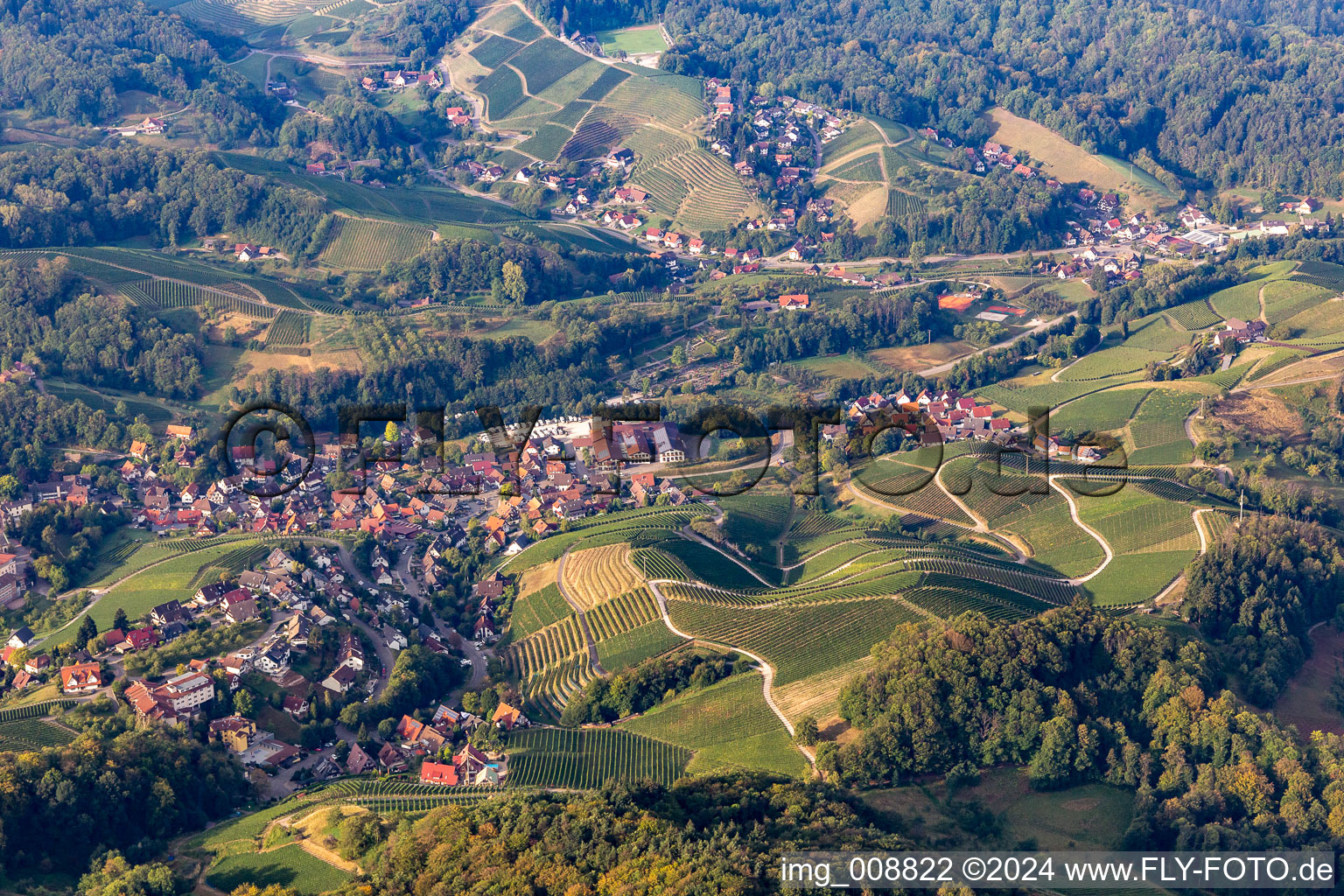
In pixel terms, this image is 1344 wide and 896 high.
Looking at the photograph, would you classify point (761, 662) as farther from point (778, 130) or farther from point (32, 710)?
point (778, 130)

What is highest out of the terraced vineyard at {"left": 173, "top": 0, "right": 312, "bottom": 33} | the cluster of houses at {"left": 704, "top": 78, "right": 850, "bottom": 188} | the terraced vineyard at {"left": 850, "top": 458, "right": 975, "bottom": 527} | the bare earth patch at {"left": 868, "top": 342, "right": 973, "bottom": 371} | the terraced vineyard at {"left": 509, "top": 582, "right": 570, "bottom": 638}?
the terraced vineyard at {"left": 173, "top": 0, "right": 312, "bottom": 33}

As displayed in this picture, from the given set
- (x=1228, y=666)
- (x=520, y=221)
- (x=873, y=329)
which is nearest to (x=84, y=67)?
(x=520, y=221)

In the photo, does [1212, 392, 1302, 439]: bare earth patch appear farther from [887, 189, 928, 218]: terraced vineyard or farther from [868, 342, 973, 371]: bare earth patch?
[887, 189, 928, 218]: terraced vineyard

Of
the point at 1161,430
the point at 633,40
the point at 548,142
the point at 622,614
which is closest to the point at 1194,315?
the point at 1161,430

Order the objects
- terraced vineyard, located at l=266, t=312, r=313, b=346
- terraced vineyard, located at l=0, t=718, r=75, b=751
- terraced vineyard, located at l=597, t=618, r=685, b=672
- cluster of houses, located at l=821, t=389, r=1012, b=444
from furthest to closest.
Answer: terraced vineyard, located at l=266, t=312, r=313, b=346 < cluster of houses, located at l=821, t=389, r=1012, b=444 < terraced vineyard, located at l=597, t=618, r=685, b=672 < terraced vineyard, located at l=0, t=718, r=75, b=751

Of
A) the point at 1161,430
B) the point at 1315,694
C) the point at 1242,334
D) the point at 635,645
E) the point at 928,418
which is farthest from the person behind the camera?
the point at 1242,334

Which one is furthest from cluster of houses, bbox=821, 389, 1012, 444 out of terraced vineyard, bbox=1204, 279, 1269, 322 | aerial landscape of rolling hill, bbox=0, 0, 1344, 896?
terraced vineyard, bbox=1204, 279, 1269, 322
